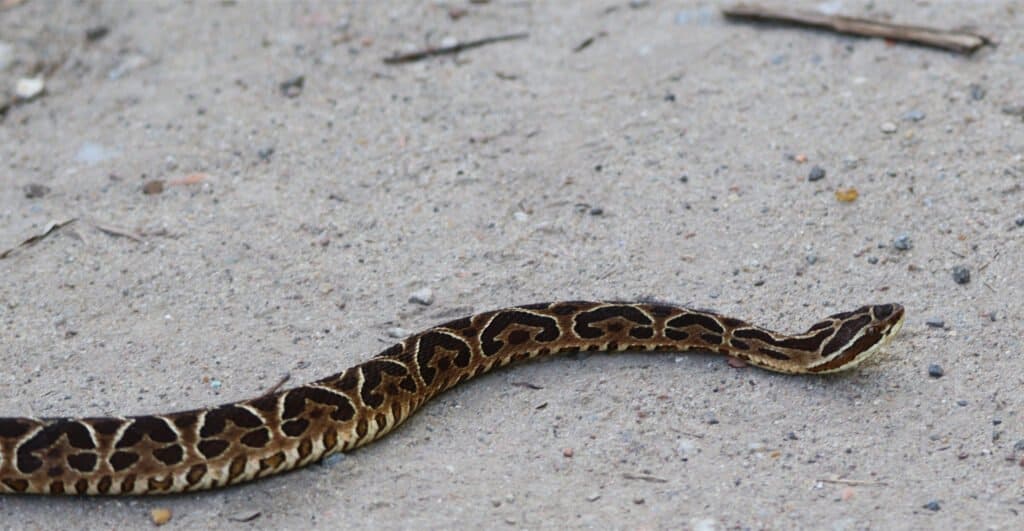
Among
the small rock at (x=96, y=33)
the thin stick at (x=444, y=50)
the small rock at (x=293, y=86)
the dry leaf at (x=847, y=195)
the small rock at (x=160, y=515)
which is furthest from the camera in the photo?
the small rock at (x=96, y=33)

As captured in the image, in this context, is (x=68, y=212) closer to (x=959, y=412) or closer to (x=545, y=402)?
(x=545, y=402)

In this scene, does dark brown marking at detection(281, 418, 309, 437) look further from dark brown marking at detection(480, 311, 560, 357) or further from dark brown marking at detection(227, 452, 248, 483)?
dark brown marking at detection(480, 311, 560, 357)

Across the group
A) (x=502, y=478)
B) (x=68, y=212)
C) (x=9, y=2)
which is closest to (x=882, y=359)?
(x=502, y=478)

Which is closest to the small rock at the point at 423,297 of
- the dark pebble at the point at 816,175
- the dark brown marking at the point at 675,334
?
the dark brown marking at the point at 675,334

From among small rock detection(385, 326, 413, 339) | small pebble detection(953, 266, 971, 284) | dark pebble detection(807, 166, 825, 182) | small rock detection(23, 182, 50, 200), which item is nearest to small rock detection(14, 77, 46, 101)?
small rock detection(23, 182, 50, 200)

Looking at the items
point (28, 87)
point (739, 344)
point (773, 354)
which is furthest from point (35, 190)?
point (773, 354)

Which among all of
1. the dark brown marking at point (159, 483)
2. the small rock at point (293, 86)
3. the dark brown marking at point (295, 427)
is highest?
the small rock at point (293, 86)

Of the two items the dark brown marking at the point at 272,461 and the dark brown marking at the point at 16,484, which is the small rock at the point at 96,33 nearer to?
the dark brown marking at the point at 16,484
